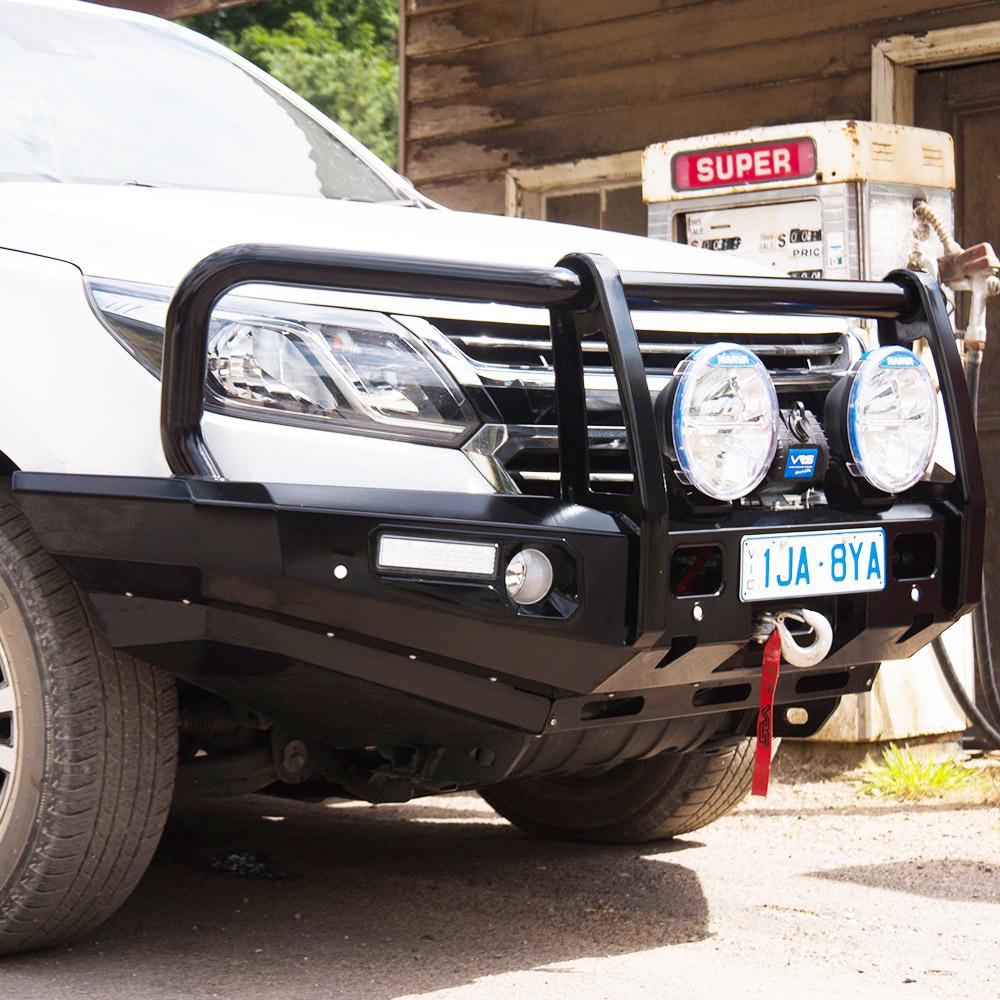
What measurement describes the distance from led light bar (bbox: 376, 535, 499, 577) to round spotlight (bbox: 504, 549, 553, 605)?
0.04 meters

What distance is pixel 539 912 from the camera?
3.66 meters

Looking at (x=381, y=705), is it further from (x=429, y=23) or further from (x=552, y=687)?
(x=429, y=23)

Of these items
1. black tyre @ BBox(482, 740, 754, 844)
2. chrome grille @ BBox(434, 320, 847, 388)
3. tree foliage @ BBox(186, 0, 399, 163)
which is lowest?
black tyre @ BBox(482, 740, 754, 844)

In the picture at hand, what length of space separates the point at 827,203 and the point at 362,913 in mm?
2439

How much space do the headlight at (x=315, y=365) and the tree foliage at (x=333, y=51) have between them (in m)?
18.3

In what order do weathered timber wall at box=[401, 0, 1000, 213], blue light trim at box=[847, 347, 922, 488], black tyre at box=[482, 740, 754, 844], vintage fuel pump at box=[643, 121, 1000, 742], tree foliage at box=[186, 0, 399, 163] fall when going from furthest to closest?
1. tree foliage at box=[186, 0, 399, 163]
2. weathered timber wall at box=[401, 0, 1000, 213]
3. vintage fuel pump at box=[643, 121, 1000, 742]
4. black tyre at box=[482, 740, 754, 844]
5. blue light trim at box=[847, 347, 922, 488]

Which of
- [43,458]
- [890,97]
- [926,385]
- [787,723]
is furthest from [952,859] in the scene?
[890,97]

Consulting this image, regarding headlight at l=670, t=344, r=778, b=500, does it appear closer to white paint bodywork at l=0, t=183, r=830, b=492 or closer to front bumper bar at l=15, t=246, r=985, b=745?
front bumper bar at l=15, t=246, r=985, b=745

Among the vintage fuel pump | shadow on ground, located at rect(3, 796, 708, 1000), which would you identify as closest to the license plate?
shadow on ground, located at rect(3, 796, 708, 1000)

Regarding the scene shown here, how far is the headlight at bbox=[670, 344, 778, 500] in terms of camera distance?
2.82 m

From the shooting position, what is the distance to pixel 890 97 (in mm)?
6340

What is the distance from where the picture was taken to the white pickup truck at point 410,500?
9.03 ft

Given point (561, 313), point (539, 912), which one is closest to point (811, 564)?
point (561, 313)

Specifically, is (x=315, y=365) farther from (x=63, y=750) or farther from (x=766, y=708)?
(x=766, y=708)
